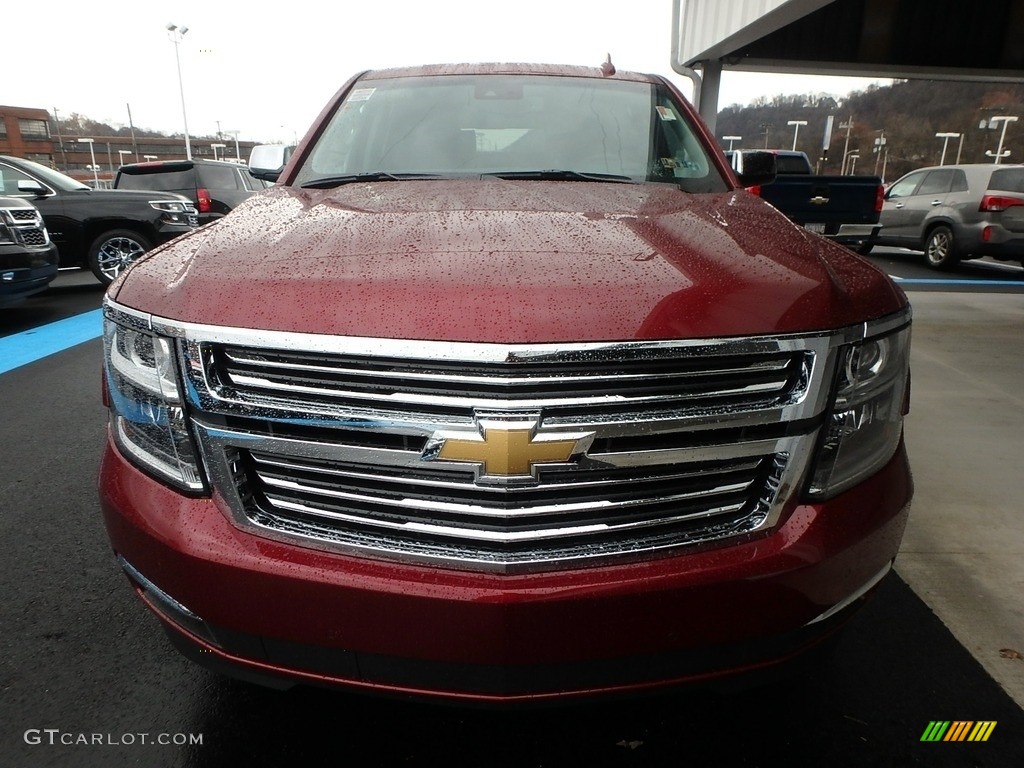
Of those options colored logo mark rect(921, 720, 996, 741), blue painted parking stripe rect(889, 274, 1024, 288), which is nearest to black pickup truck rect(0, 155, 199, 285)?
colored logo mark rect(921, 720, 996, 741)

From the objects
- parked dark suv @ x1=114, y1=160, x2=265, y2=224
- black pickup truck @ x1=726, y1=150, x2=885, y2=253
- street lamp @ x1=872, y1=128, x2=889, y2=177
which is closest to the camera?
black pickup truck @ x1=726, y1=150, x2=885, y2=253

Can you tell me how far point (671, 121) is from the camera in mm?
2764

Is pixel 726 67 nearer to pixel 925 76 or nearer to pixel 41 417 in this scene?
pixel 925 76

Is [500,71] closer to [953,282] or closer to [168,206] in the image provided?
[168,206]

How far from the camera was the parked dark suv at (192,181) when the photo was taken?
10891 mm

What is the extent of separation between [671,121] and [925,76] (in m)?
15.9

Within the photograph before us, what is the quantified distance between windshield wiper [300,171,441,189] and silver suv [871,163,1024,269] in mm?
11109

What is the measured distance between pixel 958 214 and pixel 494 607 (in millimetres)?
12503

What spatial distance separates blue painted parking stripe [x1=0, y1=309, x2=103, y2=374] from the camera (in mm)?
5543

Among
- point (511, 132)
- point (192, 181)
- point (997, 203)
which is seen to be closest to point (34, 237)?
point (192, 181)

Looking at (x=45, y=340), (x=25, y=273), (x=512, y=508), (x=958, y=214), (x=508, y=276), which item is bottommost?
(x=45, y=340)

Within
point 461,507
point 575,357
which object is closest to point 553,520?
point 461,507

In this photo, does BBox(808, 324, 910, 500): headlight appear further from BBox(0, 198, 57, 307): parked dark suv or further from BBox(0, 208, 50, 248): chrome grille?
BBox(0, 208, 50, 248): chrome grille

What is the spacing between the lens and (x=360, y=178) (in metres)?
2.41
